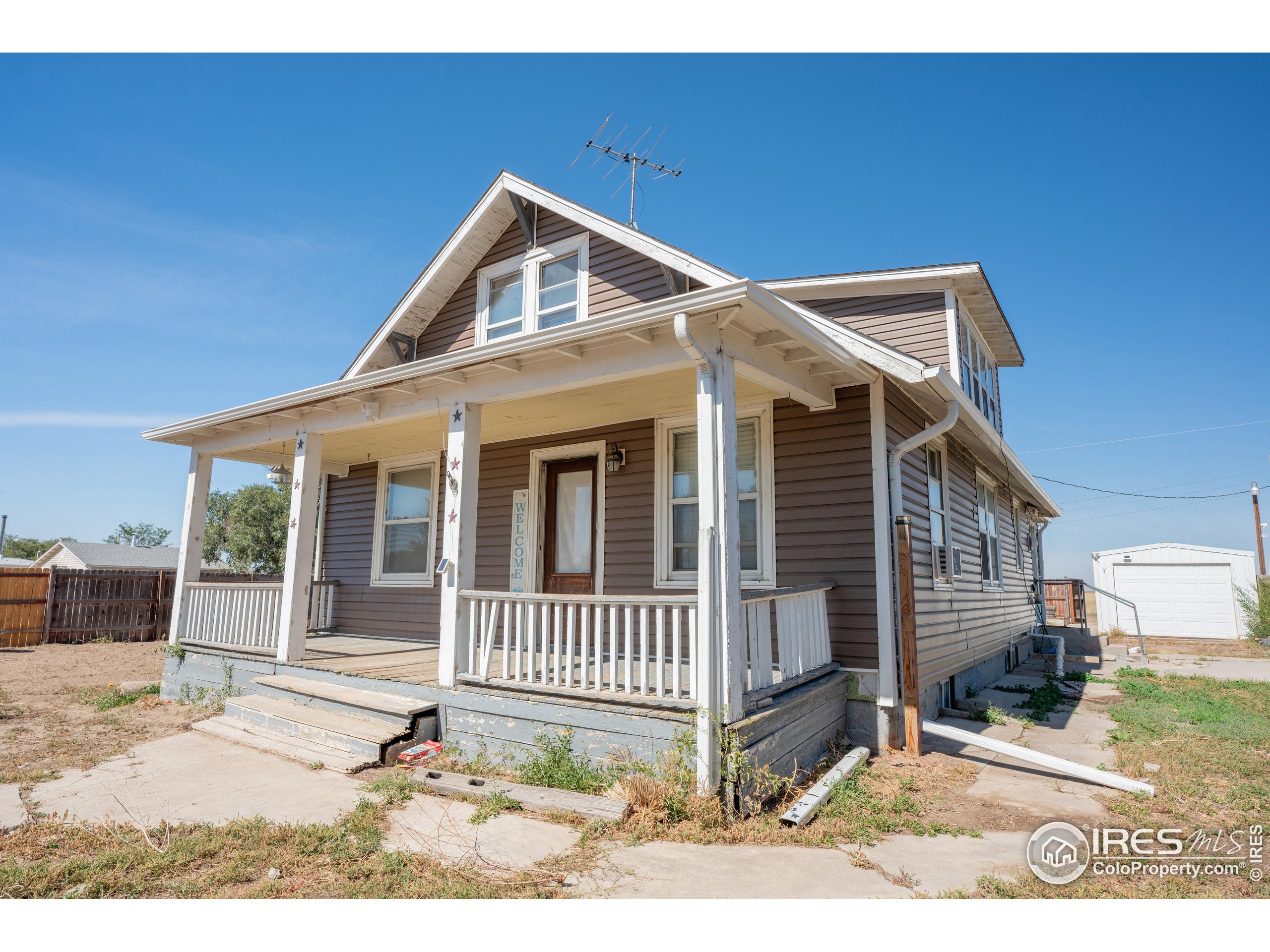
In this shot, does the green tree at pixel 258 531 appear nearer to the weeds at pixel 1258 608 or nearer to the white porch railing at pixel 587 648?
the white porch railing at pixel 587 648

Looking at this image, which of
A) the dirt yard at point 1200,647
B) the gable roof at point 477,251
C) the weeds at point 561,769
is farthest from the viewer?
the dirt yard at point 1200,647

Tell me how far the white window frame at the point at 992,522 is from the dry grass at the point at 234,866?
29.1 ft

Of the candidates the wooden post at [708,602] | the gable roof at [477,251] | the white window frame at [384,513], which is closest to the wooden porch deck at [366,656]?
the white window frame at [384,513]

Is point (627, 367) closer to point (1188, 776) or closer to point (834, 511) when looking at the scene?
point (834, 511)

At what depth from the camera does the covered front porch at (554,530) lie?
15.2ft

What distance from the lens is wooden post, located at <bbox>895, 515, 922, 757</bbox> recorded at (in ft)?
19.2

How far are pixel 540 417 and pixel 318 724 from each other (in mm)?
3772

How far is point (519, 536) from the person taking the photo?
8.62 meters

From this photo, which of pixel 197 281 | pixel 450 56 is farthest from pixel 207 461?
pixel 450 56

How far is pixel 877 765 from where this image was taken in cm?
559

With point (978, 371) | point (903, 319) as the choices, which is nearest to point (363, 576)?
point (903, 319)

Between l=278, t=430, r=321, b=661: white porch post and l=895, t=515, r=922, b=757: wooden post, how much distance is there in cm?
614

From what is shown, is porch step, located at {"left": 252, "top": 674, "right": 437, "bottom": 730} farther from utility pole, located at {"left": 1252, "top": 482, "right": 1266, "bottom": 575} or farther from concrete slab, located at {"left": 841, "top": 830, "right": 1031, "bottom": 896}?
utility pole, located at {"left": 1252, "top": 482, "right": 1266, "bottom": 575}

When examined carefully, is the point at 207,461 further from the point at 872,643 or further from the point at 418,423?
Result: the point at 872,643
